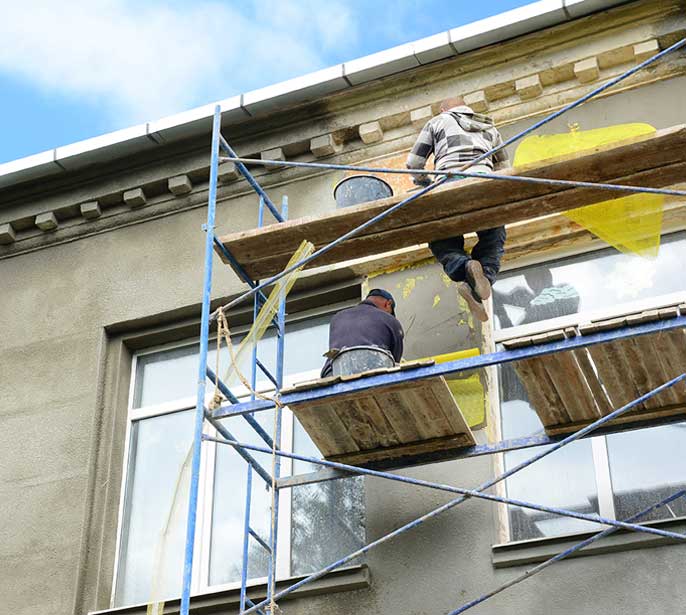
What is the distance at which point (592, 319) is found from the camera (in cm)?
902

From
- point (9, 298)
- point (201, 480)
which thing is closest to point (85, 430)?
point (201, 480)

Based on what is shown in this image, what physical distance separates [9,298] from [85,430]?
71.9 inches

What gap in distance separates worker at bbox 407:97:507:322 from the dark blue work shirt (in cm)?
52

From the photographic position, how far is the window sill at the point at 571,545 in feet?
25.9

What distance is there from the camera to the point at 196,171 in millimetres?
11164

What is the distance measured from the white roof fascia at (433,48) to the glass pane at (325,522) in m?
3.43

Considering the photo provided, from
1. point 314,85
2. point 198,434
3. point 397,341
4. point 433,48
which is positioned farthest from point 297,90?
point 198,434

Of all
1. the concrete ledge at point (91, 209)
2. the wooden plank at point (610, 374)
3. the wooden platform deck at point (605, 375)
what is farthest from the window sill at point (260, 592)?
the concrete ledge at point (91, 209)

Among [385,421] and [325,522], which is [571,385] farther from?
[325,522]

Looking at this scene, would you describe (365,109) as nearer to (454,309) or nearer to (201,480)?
(454,309)

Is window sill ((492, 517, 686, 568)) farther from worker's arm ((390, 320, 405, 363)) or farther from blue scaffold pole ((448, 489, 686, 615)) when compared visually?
worker's arm ((390, 320, 405, 363))

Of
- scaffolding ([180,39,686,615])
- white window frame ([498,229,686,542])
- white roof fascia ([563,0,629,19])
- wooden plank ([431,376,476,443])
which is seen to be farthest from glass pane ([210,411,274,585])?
white roof fascia ([563,0,629,19])

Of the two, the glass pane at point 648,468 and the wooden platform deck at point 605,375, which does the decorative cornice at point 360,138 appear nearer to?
the glass pane at point 648,468

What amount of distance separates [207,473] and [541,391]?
121 inches
